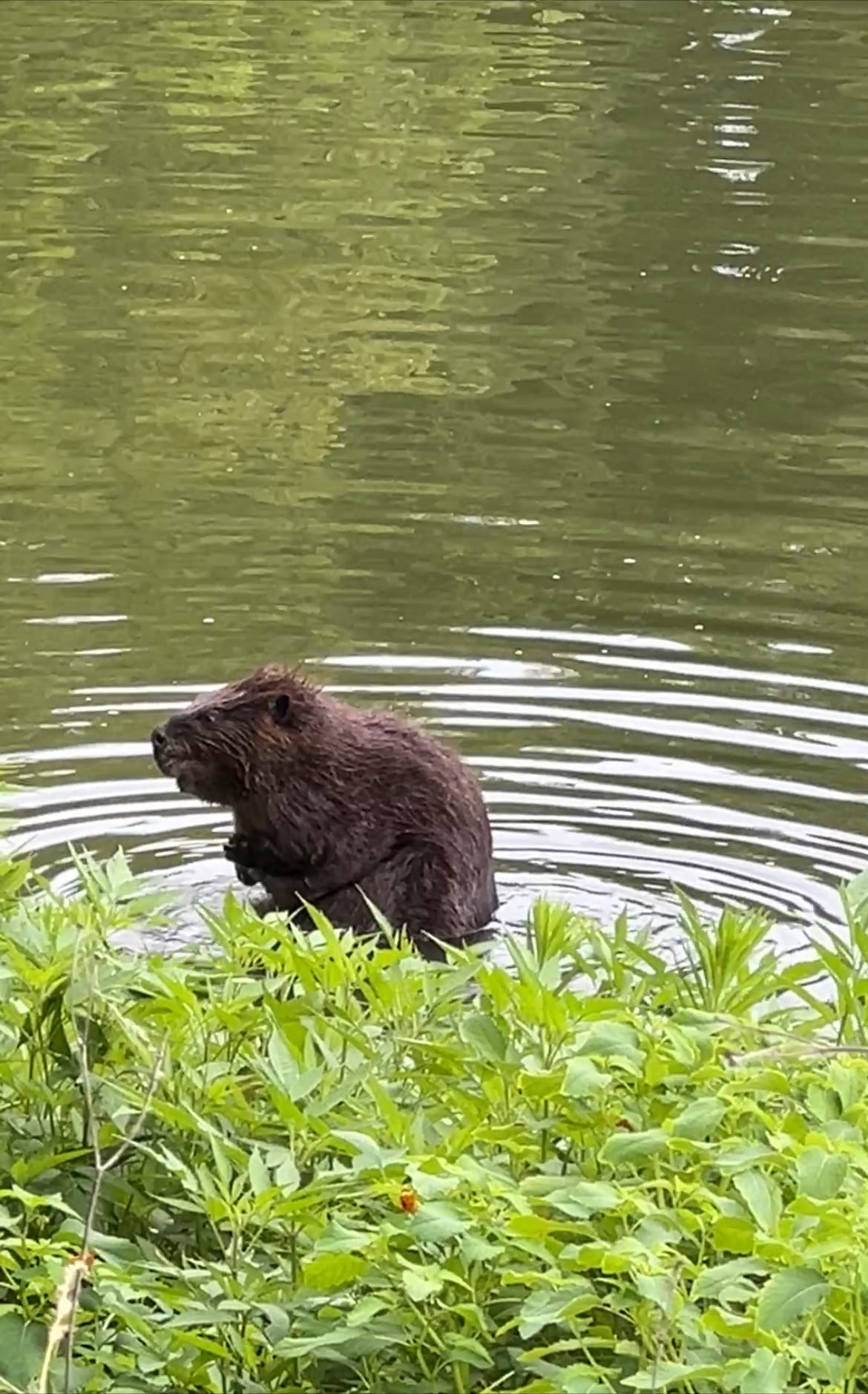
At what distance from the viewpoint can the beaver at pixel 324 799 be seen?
668 cm

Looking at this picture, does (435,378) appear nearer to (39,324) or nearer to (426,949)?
(39,324)

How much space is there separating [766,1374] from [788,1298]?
116 mm

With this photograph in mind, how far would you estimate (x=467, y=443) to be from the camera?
11305mm

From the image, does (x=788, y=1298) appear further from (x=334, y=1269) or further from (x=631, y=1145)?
(x=334, y=1269)

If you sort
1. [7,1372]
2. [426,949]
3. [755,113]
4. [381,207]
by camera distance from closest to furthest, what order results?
[7,1372] < [426,949] < [381,207] < [755,113]

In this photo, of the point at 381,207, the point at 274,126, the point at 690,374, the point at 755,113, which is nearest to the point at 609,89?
the point at 755,113

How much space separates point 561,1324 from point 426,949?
330cm

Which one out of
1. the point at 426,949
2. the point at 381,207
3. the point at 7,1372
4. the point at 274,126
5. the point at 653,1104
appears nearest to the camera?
the point at 7,1372

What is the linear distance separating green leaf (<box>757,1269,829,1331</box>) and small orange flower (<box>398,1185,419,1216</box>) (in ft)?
1.53

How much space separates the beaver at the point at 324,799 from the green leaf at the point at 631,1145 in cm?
333

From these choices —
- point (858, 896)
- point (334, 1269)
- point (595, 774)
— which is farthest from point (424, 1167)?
point (595, 774)

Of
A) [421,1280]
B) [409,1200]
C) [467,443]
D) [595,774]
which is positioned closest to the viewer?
[421,1280]

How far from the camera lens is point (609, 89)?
67.9ft

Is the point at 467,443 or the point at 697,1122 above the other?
the point at 697,1122
